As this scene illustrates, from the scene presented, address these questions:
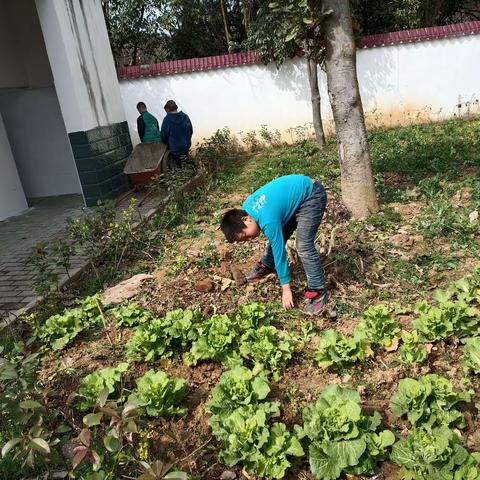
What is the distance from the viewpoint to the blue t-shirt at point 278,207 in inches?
135

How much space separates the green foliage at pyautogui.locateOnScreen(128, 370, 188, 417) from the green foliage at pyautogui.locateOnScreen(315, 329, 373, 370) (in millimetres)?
938

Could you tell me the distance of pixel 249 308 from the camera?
3514 millimetres

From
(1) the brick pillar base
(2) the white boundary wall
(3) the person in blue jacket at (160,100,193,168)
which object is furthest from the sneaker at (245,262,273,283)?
(2) the white boundary wall

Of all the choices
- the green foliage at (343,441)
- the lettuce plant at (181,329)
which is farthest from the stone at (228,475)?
the lettuce plant at (181,329)

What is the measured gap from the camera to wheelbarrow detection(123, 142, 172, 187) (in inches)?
314

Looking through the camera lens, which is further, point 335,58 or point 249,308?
point 335,58

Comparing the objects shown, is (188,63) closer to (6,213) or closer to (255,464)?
(6,213)

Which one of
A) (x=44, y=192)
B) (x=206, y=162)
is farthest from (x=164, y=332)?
(x=44, y=192)

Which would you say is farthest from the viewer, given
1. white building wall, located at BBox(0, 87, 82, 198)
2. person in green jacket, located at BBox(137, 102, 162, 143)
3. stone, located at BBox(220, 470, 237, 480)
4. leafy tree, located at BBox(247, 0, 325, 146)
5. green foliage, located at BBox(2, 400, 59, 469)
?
leafy tree, located at BBox(247, 0, 325, 146)

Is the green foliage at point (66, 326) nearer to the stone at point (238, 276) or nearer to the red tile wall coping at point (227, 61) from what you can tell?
the stone at point (238, 276)

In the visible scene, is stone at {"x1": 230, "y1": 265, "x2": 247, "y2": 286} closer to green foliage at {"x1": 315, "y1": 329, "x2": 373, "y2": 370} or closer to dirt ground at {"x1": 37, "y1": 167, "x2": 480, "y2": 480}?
dirt ground at {"x1": 37, "y1": 167, "x2": 480, "y2": 480}

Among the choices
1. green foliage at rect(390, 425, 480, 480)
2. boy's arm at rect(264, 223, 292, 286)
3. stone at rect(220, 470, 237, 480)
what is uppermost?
boy's arm at rect(264, 223, 292, 286)

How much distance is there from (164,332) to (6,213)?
6.17m

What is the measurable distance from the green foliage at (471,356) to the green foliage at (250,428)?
1.21 meters
